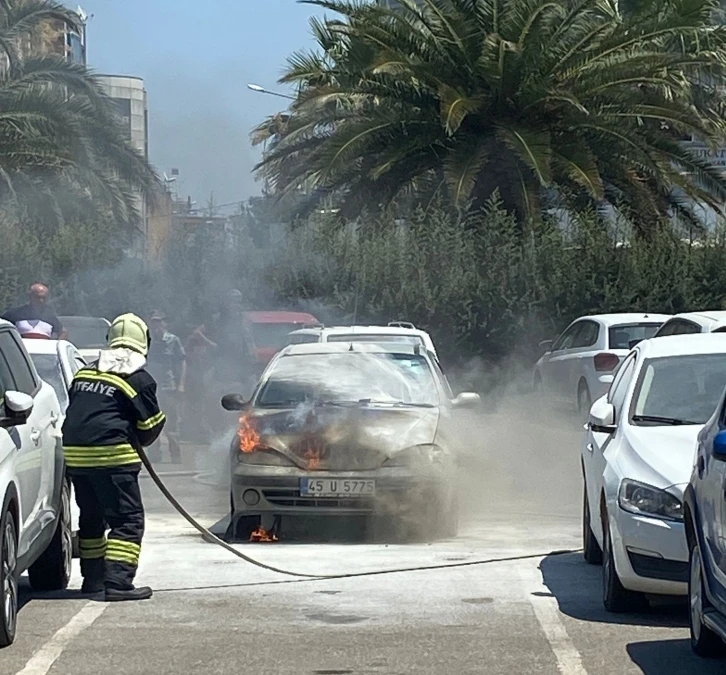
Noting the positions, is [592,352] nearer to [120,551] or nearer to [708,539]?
[120,551]

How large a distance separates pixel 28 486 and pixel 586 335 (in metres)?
12.5

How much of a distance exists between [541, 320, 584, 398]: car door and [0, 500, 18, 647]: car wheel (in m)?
12.8

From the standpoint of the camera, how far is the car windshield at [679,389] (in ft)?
27.7

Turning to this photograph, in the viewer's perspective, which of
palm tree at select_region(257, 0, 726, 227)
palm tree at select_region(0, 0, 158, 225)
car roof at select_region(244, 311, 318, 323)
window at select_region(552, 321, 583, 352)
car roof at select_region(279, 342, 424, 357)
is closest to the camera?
car roof at select_region(279, 342, 424, 357)

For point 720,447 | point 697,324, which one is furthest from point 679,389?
point 697,324

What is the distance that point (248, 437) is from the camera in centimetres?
1092

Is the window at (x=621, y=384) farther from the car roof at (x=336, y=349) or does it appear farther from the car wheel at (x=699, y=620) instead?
the car roof at (x=336, y=349)

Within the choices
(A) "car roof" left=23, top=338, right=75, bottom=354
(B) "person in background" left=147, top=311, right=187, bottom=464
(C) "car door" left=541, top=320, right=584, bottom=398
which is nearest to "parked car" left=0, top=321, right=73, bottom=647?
(A) "car roof" left=23, top=338, right=75, bottom=354

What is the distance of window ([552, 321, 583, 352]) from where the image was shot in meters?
19.8

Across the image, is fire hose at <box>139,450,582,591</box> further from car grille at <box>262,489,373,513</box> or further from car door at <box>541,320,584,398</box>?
car door at <box>541,320,584,398</box>

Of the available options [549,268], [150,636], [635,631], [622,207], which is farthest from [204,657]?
[622,207]

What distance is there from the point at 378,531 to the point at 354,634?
376 centimetres

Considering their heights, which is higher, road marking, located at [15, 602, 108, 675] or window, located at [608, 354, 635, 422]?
window, located at [608, 354, 635, 422]

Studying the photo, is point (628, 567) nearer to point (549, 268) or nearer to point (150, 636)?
point (150, 636)
